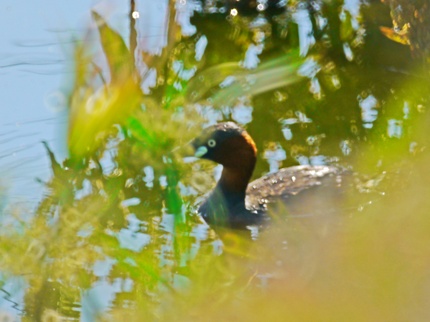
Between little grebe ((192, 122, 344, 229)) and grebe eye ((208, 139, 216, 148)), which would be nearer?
little grebe ((192, 122, 344, 229))

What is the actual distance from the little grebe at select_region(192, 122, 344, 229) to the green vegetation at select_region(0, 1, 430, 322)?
6.4 inches

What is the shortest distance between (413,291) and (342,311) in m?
0.51

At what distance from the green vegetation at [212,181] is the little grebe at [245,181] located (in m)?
0.16

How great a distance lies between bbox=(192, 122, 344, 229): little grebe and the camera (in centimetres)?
654

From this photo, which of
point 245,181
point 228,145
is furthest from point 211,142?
point 245,181

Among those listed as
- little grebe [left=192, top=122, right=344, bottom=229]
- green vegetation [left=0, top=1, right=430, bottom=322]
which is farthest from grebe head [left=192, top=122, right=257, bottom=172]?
green vegetation [left=0, top=1, right=430, bottom=322]

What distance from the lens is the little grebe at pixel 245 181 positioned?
6.54 m

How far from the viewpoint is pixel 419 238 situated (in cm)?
310

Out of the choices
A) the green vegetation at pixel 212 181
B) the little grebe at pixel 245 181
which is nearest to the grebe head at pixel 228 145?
the little grebe at pixel 245 181

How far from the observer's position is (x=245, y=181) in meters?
6.78

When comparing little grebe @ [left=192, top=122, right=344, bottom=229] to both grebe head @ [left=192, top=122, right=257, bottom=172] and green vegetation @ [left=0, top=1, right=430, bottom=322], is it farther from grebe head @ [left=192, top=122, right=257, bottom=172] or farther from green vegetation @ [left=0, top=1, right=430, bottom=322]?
green vegetation @ [left=0, top=1, right=430, bottom=322]

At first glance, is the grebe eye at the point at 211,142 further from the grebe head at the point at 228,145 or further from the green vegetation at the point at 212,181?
the green vegetation at the point at 212,181

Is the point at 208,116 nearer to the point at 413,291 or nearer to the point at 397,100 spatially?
the point at 397,100

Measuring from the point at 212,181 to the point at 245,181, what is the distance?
10.8 inches
